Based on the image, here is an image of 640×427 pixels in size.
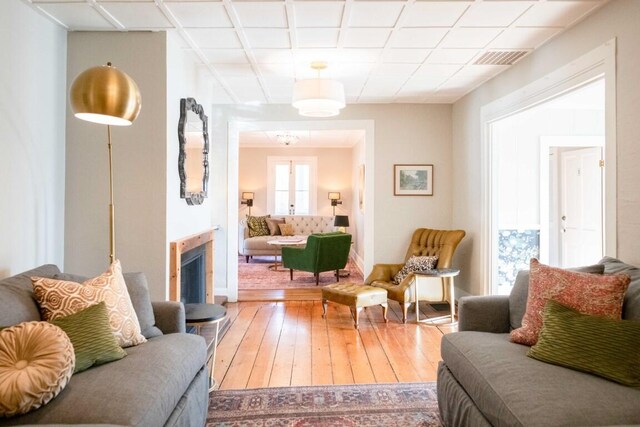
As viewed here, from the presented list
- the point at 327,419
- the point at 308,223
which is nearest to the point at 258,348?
the point at 327,419

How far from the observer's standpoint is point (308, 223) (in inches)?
363

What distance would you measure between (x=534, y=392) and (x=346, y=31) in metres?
2.60

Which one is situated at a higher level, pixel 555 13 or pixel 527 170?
pixel 555 13

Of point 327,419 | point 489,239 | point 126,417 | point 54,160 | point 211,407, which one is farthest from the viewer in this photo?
point 489,239

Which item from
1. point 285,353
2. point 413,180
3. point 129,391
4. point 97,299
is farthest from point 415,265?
point 129,391

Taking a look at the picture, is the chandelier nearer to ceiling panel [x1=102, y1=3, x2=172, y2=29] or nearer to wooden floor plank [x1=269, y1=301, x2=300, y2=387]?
wooden floor plank [x1=269, y1=301, x2=300, y2=387]

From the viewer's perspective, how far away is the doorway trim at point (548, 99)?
8.34 ft

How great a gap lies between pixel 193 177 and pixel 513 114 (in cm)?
304

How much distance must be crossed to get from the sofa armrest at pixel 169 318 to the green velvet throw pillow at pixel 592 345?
6.24 ft

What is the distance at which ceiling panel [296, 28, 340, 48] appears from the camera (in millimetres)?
2998

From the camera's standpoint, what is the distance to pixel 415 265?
15.0 ft

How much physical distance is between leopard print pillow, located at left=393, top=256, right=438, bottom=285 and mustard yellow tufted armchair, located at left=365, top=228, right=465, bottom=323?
0.06 m

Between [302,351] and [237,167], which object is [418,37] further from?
[237,167]

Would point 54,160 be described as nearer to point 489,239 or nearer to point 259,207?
point 489,239
